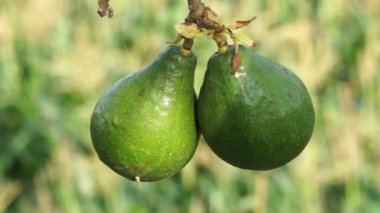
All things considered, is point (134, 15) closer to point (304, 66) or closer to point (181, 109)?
point (304, 66)

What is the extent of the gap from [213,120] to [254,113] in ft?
0.25

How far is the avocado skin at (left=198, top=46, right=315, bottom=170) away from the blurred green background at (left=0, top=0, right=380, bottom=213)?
116 inches

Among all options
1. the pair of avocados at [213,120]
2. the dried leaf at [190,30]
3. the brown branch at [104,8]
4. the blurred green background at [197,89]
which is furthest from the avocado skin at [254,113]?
the blurred green background at [197,89]

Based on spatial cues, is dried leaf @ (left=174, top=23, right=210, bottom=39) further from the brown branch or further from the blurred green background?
the blurred green background

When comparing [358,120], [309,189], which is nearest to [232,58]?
[309,189]

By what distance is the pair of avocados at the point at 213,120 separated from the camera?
1741 millimetres

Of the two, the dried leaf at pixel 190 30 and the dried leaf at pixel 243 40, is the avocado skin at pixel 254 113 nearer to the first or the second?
the dried leaf at pixel 243 40

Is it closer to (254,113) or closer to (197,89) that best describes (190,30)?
(254,113)

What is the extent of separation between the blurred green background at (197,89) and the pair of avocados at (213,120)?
2.96m

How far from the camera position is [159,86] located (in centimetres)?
184

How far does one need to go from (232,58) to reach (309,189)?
10.5 feet

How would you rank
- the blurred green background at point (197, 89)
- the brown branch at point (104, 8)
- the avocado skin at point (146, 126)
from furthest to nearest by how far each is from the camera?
1. the blurred green background at point (197, 89)
2. the avocado skin at point (146, 126)
3. the brown branch at point (104, 8)

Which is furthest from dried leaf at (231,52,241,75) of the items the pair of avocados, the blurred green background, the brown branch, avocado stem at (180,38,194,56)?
the blurred green background

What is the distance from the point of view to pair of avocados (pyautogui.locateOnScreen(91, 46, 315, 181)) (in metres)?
1.74
